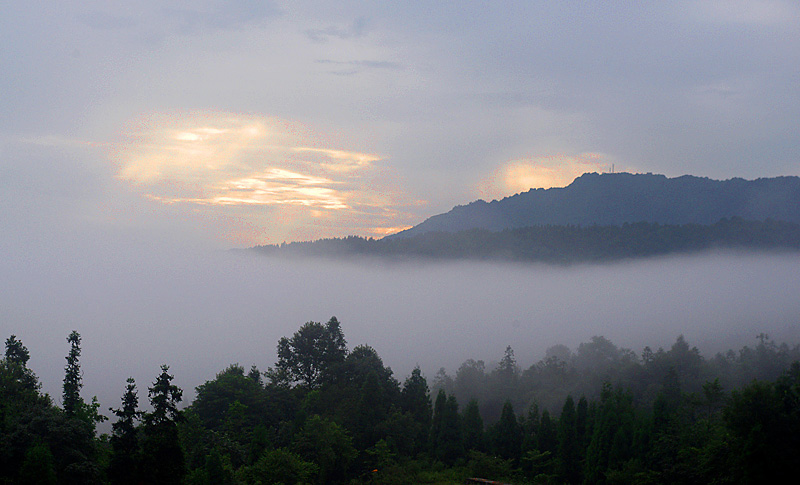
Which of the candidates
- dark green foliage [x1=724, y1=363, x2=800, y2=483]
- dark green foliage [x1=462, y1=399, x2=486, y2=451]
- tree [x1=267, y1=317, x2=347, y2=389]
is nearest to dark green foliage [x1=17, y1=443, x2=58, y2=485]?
dark green foliage [x1=724, y1=363, x2=800, y2=483]

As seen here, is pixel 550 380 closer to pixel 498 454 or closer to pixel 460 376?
pixel 460 376

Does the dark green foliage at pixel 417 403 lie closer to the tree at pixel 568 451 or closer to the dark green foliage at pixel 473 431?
the dark green foliage at pixel 473 431

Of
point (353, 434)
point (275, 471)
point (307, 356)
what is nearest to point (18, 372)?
point (275, 471)

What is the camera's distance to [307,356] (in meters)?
76.0

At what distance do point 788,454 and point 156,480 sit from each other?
2797 cm

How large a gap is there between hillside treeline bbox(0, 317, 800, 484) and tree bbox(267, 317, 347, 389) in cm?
13

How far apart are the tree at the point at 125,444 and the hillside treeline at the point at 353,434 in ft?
0.18

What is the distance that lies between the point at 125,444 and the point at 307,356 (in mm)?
47200

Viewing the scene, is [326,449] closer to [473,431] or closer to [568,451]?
[473,431]

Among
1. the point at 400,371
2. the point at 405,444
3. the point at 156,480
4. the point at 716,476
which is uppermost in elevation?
the point at 156,480

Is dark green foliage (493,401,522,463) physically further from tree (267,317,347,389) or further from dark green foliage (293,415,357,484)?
tree (267,317,347,389)

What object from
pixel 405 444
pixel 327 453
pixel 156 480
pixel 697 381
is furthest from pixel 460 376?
pixel 156 480

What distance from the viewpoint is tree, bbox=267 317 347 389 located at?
75.4m

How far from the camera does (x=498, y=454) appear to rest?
6000 cm
